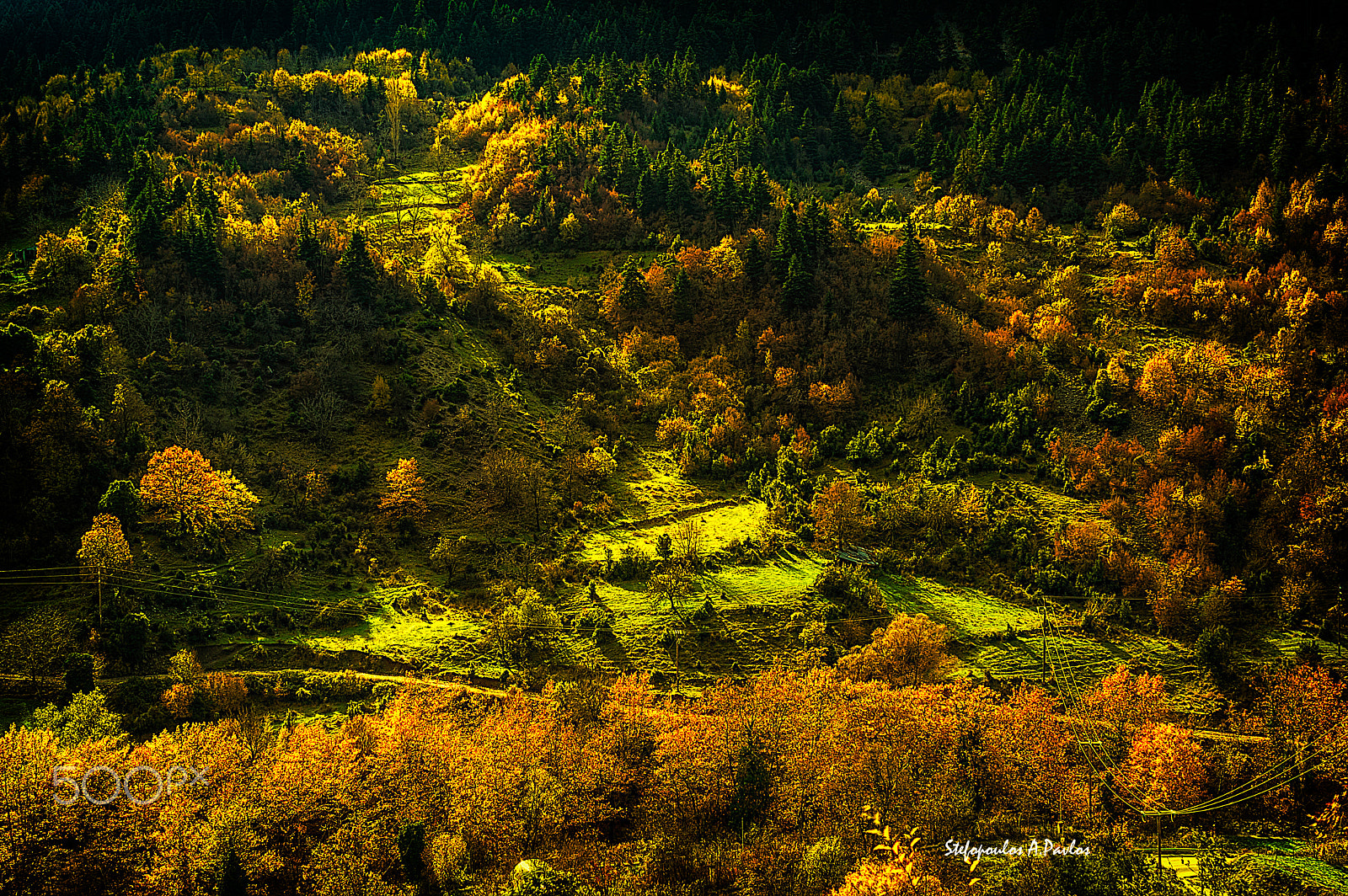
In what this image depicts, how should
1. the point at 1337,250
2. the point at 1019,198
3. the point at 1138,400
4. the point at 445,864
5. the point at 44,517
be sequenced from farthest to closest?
1. the point at 1019,198
2. the point at 1337,250
3. the point at 1138,400
4. the point at 44,517
5. the point at 445,864

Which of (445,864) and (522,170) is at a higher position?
(522,170)

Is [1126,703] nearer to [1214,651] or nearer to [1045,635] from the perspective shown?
[1045,635]

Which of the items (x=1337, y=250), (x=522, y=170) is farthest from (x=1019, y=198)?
(x=522, y=170)

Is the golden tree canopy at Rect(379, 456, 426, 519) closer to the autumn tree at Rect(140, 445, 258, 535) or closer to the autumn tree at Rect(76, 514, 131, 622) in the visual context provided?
the autumn tree at Rect(140, 445, 258, 535)

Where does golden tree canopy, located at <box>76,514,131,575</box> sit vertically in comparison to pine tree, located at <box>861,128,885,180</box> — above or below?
below

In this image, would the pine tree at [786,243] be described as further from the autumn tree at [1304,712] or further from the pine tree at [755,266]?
the autumn tree at [1304,712]

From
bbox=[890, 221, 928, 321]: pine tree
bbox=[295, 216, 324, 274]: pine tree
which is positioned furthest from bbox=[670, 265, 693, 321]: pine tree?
bbox=[295, 216, 324, 274]: pine tree

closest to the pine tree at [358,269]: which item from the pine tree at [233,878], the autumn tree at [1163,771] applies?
the pine tree at [233,878]

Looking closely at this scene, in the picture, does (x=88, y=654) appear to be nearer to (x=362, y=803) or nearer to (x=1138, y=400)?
(x=362, y=803)
